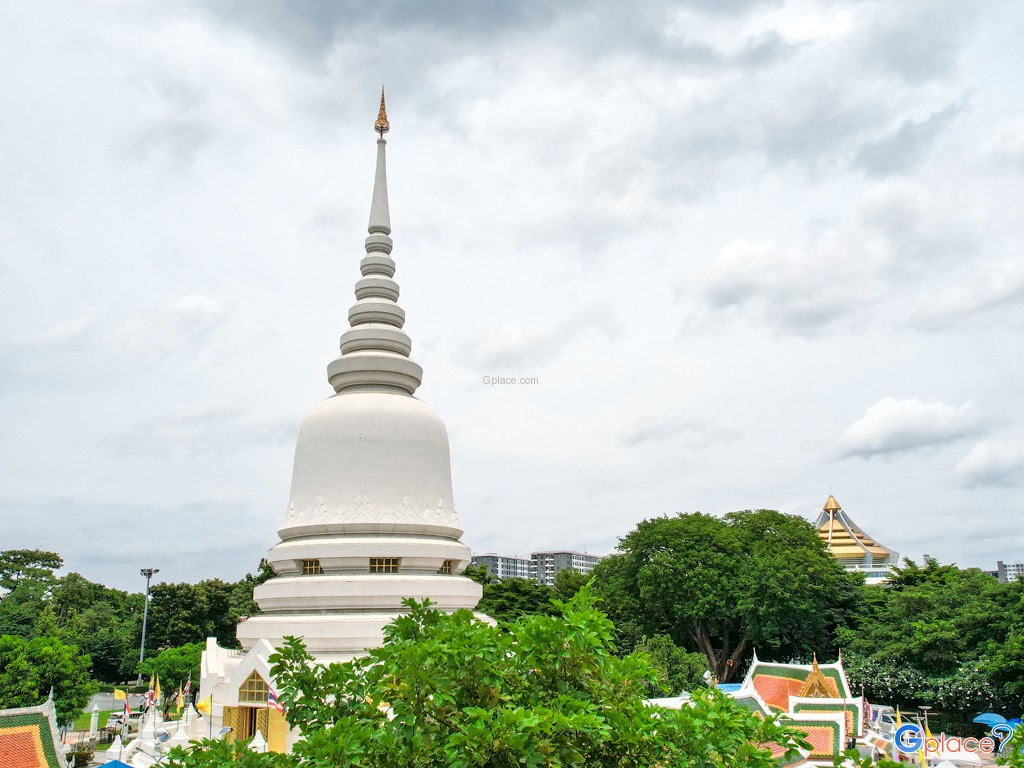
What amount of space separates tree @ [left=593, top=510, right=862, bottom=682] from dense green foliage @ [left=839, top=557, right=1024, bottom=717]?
9.13 feet

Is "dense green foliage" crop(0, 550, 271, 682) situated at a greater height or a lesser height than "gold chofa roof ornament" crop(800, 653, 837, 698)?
greater

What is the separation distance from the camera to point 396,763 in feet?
29.8

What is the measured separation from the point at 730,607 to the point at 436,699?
119 feet

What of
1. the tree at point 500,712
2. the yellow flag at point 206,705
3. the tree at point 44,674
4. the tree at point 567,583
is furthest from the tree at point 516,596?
the tree at point 500,712

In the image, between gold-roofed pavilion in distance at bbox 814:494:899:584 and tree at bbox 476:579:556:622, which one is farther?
gold-roofed pavilion in distance at bbox 814:494:899:584

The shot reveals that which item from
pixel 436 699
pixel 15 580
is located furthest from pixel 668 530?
pixel 15 580

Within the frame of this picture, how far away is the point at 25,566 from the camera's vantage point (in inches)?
2756

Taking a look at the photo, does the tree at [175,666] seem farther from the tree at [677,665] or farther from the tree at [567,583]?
the tree at [677,665]

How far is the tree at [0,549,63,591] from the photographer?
69062 millimetres

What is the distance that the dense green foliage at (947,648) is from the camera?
1287 inches

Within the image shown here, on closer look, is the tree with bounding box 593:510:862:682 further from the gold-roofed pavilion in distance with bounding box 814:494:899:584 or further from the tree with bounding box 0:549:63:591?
the tree with bounding box 0:549:63:591

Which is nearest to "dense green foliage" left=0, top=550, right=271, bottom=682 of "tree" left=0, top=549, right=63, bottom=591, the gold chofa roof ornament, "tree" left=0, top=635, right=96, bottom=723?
"tree" left=0, top=549, right=63, bottom=591

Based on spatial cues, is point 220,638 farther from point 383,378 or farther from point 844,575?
point 844,575

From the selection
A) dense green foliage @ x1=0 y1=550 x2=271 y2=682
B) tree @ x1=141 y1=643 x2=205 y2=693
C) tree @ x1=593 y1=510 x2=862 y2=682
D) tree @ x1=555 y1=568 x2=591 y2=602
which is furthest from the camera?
tree @ x1=555 y1=568 x2=591 y2=602
